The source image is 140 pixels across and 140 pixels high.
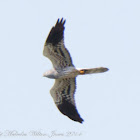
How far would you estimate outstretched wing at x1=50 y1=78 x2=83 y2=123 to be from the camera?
13.1 meters

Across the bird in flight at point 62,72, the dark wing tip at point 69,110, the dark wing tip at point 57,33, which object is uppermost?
the dark wing tip at point 57,33

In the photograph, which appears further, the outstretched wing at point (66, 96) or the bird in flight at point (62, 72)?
the outstretched wing at point (66, 96)

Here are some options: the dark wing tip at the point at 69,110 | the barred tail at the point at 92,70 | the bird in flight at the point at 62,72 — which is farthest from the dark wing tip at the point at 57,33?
the dark wing tip at the point at 69,110

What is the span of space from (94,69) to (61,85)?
1.63m

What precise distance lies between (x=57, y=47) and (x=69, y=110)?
238cm

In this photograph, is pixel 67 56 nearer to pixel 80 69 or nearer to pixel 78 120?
pixel 80 69

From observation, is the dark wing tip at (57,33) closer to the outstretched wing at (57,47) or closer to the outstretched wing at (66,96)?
the outstretched wing at (57,47)

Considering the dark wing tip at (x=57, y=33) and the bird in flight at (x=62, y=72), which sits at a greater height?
the dark wing tip at (x=57, y=33)

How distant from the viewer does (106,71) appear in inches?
476

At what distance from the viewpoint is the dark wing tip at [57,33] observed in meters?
12.0

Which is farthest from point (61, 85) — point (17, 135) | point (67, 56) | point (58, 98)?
point (17, 135)

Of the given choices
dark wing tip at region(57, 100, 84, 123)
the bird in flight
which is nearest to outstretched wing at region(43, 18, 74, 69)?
the bird in flight

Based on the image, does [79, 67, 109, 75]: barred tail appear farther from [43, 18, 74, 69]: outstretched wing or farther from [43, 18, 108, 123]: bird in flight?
[43, 18, 74, 69]: outstretched wing

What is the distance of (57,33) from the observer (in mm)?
12047
